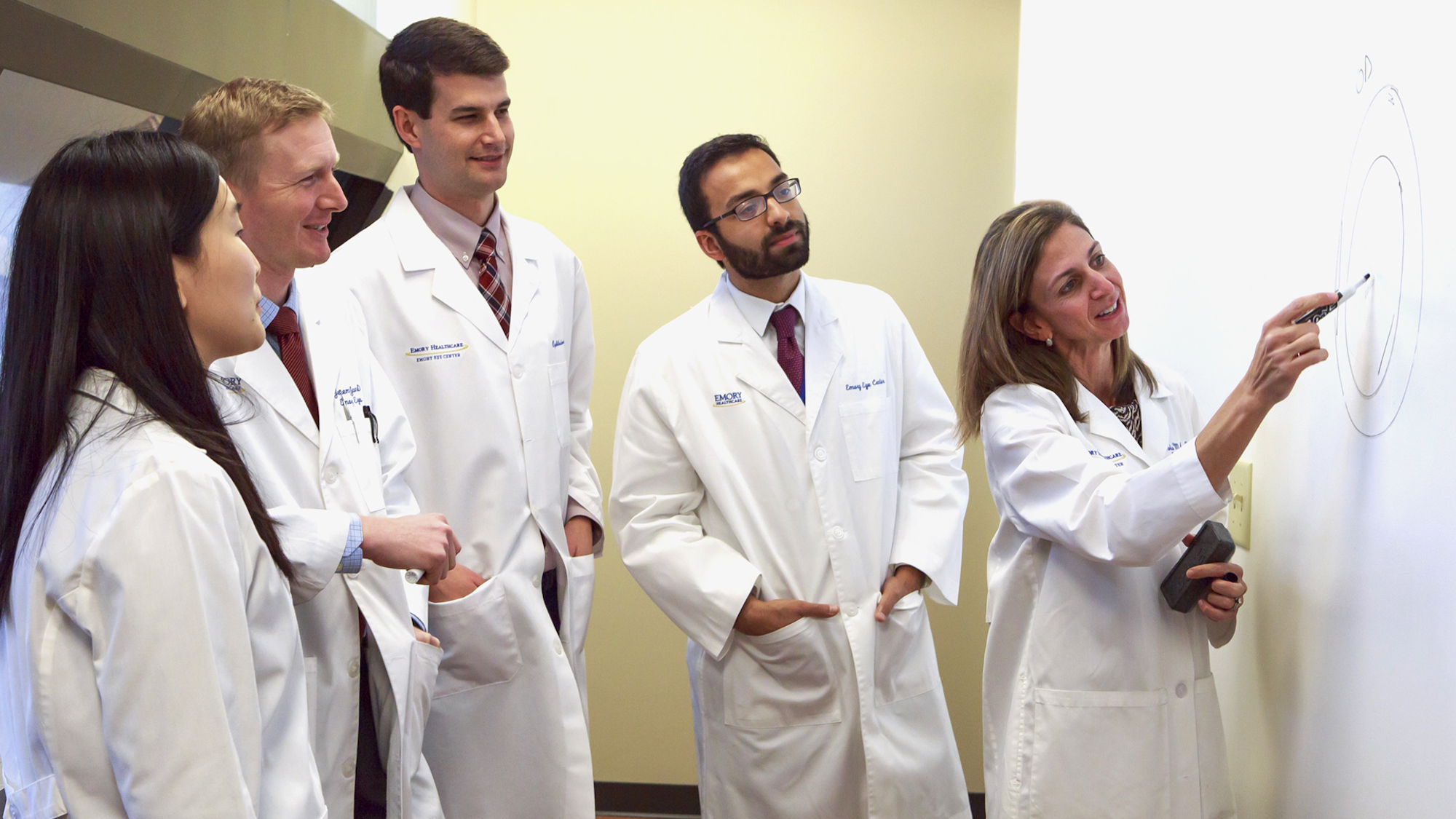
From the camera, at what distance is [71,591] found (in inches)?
37.0

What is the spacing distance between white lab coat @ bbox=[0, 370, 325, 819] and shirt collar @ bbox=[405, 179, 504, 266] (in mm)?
1048

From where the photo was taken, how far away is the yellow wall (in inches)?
127

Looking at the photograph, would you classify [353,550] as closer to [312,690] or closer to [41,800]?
[312,690]

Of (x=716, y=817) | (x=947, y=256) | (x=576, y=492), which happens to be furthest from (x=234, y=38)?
(x=947, y=256)

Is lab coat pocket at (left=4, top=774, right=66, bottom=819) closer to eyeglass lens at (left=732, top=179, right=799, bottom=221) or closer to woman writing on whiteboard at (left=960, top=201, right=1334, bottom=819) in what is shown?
woman writing on whiteboard at (left=960, top=201, right=1334, bottom=819)

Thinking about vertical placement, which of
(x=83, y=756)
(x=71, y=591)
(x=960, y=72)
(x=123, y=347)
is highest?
(x=960, y=72)

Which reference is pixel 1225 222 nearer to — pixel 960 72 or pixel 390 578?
pixel 390 578

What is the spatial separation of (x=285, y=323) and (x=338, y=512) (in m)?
0.34

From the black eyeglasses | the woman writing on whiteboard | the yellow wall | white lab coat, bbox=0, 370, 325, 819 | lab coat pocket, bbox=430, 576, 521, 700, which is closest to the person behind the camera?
white lab coat, bbox=0, 370, 325, 819

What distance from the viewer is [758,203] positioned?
6.90 ft

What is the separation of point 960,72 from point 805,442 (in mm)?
1696

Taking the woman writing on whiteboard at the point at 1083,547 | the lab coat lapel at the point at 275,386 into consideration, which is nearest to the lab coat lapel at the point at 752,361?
the woman writing on whiteboard at the point at 1083,547

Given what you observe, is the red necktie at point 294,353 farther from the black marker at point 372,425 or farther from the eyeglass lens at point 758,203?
the eyeglass lens at point 758,203

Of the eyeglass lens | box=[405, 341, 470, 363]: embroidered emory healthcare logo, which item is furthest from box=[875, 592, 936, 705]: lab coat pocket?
box=[405, 341, 470, 363]: embroidered emory healthcare logo
